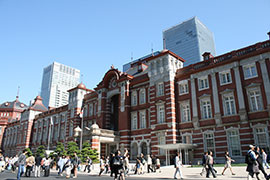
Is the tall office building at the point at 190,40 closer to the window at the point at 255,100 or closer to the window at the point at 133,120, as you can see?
the window at the point at 133,120

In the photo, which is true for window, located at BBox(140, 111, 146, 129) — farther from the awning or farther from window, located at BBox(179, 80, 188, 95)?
the awning

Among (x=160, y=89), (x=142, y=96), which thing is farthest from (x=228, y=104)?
(x=142, y=96)

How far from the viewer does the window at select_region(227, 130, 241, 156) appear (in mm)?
22078

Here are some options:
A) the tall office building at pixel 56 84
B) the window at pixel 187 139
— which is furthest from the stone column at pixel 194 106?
the tall office building at pixel 56 84

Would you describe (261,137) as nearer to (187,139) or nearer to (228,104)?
(228,104)

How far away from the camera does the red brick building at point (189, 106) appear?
72.1ft

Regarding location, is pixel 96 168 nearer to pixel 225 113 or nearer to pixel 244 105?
pixel 225 113

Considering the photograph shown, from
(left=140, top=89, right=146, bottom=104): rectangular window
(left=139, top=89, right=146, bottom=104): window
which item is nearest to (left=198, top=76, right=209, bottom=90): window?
(left=139, top=89, right=146, bottom=104): window

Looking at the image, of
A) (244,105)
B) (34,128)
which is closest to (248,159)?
(244,105)

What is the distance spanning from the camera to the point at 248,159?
1012 centimetres

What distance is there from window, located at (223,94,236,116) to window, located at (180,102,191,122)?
4.32 metres

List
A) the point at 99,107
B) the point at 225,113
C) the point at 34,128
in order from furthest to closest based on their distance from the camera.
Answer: the point at 34,128 → the point at 99,107 → the point at 225,113

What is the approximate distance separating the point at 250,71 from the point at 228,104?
3.99 m

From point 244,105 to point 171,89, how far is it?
27.5ft
